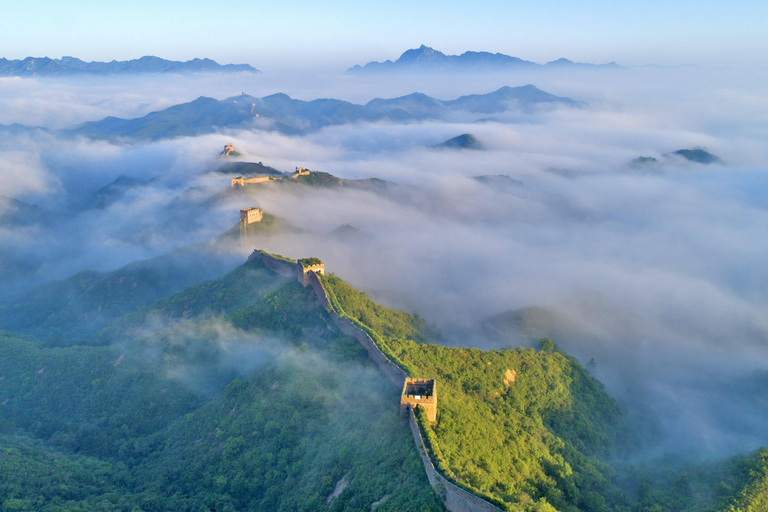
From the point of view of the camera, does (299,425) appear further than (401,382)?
Yes

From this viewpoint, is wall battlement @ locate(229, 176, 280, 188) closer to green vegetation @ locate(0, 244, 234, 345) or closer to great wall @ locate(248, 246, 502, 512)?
green vegetation @ locate(0, 244, 234, 345)

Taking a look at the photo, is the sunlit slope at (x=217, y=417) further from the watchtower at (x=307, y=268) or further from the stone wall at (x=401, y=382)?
the watchtower at (x=307, y=268)

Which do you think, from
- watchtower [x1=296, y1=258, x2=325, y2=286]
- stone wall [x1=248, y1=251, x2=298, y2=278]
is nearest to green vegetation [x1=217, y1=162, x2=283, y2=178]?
stone wall [x1=248, y1=251, x2=298, y2=278]

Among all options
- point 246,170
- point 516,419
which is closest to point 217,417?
point 516,419

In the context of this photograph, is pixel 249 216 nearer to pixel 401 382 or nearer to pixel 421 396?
pixel 401 382

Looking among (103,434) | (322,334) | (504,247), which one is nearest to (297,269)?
(322,334)

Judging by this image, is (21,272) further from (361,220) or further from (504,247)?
(504,247)

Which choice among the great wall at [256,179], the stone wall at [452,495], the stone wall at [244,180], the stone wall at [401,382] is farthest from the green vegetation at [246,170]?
the stone wall at [452,495]
